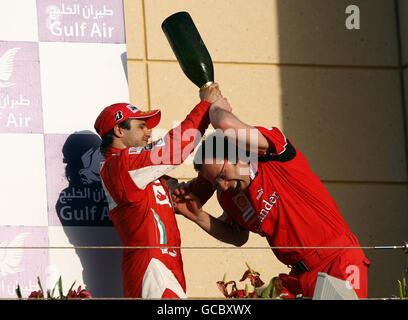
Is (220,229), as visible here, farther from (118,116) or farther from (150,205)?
(118,116)

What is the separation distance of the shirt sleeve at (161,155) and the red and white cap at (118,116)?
0.31 meters

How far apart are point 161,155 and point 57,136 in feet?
2.76

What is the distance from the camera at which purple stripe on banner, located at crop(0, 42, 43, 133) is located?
5166 mm

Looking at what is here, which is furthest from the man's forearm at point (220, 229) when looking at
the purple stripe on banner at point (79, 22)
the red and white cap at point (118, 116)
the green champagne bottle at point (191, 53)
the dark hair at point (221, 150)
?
the purple stripe on banner at point (79, 22)

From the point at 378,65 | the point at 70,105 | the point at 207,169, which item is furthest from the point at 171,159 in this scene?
the point at 378,65

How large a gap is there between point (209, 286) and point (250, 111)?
0.97 meters

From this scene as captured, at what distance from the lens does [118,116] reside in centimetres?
485

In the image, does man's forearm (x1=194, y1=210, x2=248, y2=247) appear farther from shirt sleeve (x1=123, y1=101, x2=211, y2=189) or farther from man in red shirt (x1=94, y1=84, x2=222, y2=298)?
shirt sleeve (x1=123, y1=101, x2=211, y2=189)

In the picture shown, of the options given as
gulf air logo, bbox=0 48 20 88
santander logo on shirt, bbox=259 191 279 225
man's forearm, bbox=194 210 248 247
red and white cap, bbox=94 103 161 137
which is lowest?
man's forearm, bbox=194 210 248 247

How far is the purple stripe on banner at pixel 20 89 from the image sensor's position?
517cm

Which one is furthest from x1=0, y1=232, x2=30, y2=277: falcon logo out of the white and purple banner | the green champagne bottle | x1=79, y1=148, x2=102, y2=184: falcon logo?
the green champagne bottle

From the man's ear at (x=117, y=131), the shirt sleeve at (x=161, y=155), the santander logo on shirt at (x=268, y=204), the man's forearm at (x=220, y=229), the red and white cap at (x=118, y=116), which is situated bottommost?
the man's forearm at (x=220, y=229)

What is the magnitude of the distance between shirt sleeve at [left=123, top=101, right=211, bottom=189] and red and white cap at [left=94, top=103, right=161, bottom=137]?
31 centimetres

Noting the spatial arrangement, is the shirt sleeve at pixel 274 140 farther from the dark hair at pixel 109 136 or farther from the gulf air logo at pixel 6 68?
the gulf air logo at pixel 6 68
